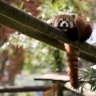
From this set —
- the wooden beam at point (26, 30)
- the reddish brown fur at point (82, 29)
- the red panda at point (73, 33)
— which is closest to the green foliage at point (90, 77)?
the red panda at point (73, 33)

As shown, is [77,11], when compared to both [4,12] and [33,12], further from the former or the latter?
[4,12]

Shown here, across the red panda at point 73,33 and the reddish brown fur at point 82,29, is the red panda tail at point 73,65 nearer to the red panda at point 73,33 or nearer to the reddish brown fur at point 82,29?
the red panda at point 73,33

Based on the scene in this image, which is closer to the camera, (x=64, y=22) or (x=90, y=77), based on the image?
(x=90, y=77)

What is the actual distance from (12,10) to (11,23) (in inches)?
15.9

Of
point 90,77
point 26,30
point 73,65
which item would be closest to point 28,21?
point 26,30

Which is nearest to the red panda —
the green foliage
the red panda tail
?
the red panda tail

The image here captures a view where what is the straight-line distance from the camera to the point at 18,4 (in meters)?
4.02

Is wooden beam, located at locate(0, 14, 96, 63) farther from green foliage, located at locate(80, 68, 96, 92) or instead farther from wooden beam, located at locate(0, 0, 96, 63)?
green foliage, located at locate(80, 68, 96, 92)

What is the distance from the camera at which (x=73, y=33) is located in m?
2.46

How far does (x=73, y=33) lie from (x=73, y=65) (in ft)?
0.92

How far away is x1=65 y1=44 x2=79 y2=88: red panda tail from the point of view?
7.94 ft

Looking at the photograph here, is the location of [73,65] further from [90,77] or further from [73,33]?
[73,33]

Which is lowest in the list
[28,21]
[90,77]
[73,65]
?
[90,77]

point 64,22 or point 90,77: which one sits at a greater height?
point 64,22
